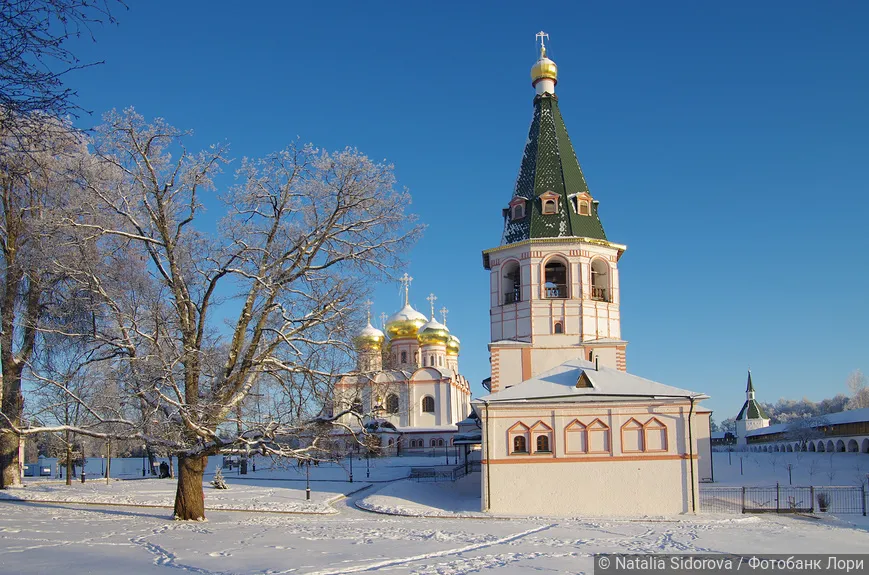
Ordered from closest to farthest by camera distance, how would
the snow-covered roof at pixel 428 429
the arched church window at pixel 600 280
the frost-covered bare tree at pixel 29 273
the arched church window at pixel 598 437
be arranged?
the frost-covered bare tree at pixel 29 273
the arched church window at pixel 598 437
the arched church window at pixel 600 280
the snow-covered roof at pixel 428 429

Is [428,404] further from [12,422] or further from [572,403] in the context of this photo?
[12,422]

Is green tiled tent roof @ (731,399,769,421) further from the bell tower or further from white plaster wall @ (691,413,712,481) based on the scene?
the bell tower

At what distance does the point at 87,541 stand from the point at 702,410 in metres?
26.8

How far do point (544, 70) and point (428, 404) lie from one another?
33560mm

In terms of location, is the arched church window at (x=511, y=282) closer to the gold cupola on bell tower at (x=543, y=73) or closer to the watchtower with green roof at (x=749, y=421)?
the gold cupola on bell tower at (x=543, y=73)

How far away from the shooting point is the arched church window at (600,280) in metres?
30.3

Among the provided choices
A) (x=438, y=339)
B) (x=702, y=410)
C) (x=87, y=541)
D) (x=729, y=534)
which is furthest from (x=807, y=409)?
(x=87, y=541)

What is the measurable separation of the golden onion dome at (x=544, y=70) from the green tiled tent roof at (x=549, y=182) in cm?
124

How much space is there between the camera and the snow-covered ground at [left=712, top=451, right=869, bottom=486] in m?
35.9

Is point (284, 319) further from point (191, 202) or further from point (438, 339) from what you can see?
point (438, 339)

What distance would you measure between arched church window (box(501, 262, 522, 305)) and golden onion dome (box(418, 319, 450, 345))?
107ft

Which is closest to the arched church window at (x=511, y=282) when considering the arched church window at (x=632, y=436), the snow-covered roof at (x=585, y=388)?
the snow-covered roof at (x=585, y=388)

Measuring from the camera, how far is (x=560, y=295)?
29984mm

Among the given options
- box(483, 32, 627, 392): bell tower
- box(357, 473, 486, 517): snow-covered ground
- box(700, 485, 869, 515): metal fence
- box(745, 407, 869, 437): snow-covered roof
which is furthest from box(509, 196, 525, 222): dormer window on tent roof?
box(745, 407, 869, 437): snow-covered roof
